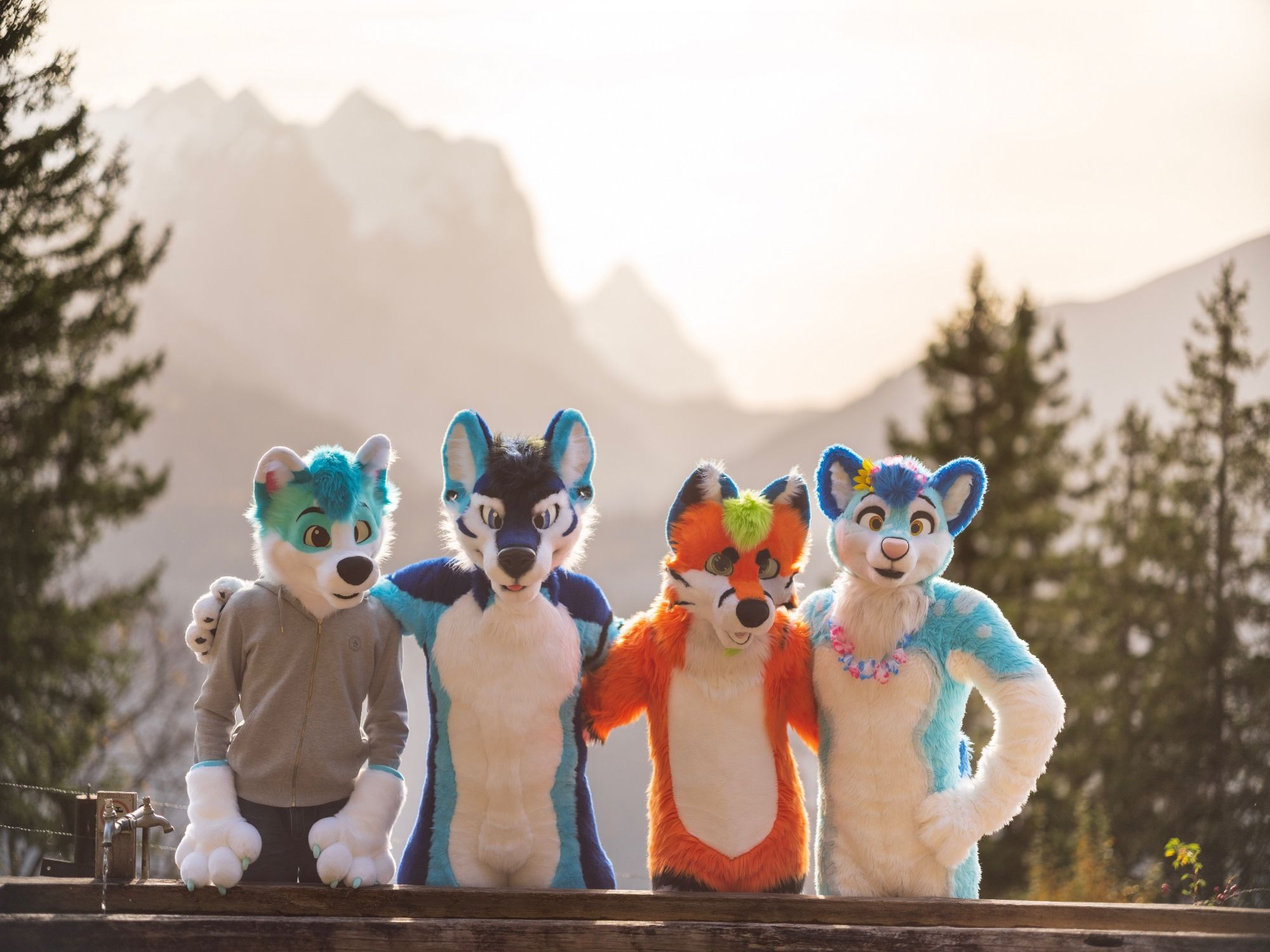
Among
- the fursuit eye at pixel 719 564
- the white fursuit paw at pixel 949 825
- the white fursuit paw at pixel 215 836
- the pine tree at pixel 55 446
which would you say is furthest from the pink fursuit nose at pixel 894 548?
the pine tree at pixel 55 446

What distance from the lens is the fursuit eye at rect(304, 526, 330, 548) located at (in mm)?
3592

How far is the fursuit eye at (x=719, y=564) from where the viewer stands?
3.57 m

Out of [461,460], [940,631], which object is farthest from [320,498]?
[940,631]

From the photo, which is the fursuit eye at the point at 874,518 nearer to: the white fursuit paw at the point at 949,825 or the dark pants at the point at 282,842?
the white fursuit paw at the point at 949,825

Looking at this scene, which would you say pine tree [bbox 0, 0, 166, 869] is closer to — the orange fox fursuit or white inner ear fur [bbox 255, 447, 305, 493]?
white inner ear fur [bbox 255, 447, 305, 493]

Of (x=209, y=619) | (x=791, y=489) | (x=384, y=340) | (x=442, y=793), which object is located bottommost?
(x=442, y=793)

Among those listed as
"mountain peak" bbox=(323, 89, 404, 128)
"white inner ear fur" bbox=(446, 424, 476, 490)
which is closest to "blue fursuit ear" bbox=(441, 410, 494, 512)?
"white inner ear fur" bbox=(446, 424, 476, 490)

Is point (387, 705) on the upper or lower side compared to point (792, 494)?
lower

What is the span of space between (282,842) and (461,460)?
43.9 inches

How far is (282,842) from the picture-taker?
11.7 ft

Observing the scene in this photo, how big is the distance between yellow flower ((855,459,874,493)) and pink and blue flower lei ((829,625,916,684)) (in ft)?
1.29

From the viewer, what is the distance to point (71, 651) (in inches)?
509

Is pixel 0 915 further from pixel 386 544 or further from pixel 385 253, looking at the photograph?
pixel 385 253

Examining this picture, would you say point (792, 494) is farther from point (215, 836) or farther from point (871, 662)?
point (215, 836)
